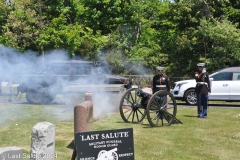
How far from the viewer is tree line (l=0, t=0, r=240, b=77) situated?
25698 mm

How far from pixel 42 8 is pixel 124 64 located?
7.00 m

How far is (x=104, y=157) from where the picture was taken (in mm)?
5812

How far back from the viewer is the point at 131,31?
3466 centimetres

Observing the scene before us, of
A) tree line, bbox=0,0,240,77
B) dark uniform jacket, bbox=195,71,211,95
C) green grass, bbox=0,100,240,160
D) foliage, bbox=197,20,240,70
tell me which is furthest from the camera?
tree line, bbox=0,0,240,77

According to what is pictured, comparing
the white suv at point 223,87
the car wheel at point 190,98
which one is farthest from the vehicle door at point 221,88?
the car wheel at point 190,98

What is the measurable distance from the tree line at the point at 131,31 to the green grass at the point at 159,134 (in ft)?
38.8

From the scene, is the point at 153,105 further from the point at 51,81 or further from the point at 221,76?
the point at 221,76

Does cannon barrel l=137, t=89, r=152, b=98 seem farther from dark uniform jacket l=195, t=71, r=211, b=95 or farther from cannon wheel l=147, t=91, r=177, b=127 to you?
dark uniform jacket l=195, t=71, r=211, b=95

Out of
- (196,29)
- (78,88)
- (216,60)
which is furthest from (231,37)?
(78,88)

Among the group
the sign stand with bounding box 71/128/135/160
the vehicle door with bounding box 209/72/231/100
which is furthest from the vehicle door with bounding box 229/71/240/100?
the sign stand with bounding box 71/128/135/160

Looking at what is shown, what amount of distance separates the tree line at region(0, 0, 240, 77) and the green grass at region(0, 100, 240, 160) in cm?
1182

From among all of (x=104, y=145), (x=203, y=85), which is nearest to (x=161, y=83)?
(x=203, y=85)

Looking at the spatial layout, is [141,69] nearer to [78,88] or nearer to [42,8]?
[42,8]

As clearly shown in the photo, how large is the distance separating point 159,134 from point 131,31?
82.1 feet
